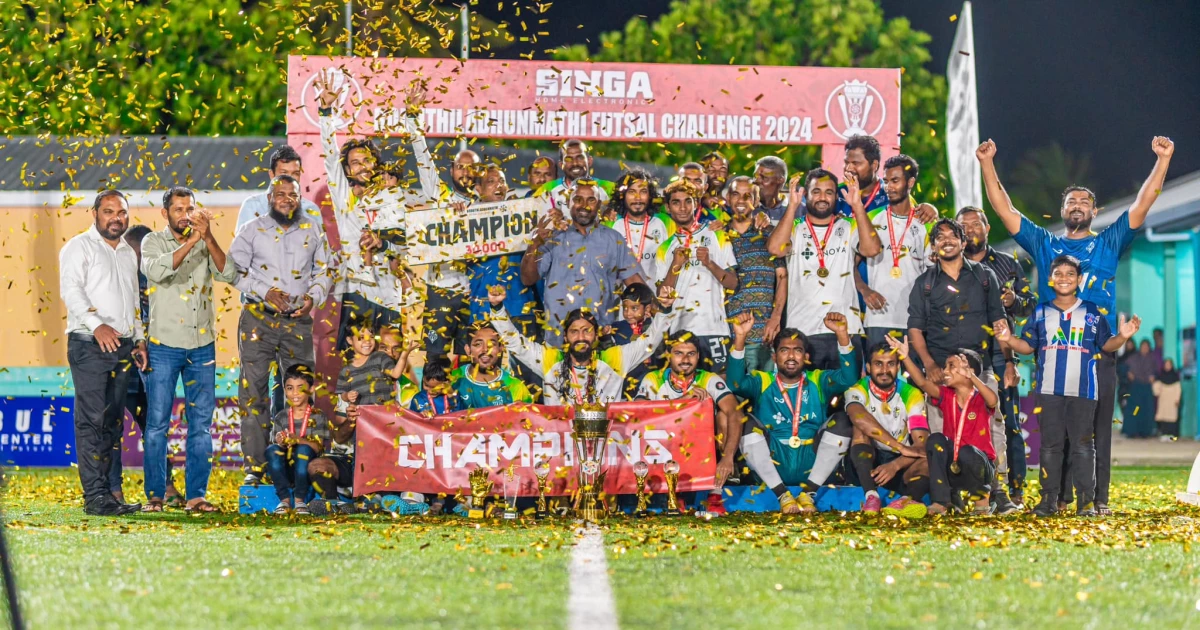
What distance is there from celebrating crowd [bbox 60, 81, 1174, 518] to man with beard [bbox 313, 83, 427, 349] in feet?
0.06

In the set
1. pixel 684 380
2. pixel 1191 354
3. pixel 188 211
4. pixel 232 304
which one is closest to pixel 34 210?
pixel 232 304

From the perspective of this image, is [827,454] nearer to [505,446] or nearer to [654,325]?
[654,325]

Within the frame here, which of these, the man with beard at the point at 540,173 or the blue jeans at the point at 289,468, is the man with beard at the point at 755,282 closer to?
the man with beard at the point at 540,173

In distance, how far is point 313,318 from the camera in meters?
10.9

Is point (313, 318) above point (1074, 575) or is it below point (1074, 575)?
above

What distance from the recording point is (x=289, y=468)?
9953mm

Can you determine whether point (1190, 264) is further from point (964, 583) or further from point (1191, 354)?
point (964, 583)

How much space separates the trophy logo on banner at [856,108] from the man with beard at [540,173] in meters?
2.73

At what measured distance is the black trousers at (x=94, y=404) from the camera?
9914 mm

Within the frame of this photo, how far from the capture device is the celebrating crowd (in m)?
9.95

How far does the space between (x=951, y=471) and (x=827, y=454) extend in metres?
0.88

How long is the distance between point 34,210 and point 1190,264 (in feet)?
70.7

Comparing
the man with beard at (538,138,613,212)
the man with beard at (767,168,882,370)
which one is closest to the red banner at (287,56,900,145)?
the man with beard at (538,138,613,212)

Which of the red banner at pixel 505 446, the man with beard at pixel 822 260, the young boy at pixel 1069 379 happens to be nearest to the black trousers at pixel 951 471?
the young boy at pixel 1069 379
